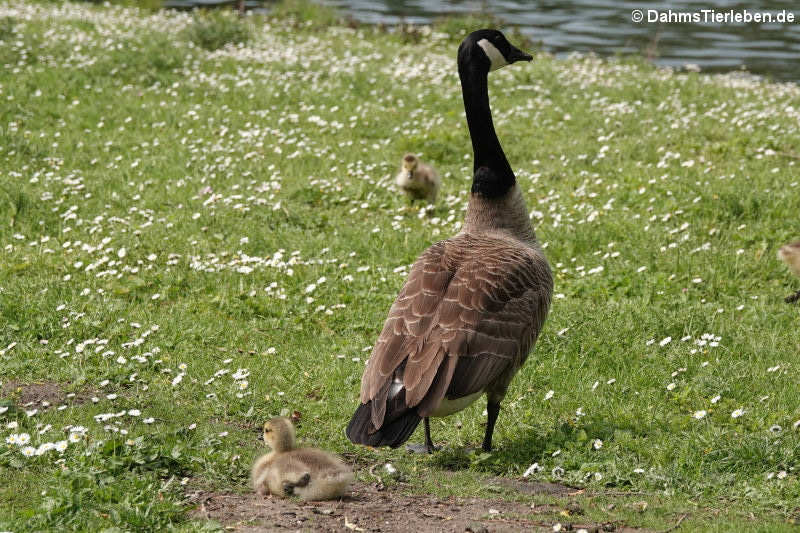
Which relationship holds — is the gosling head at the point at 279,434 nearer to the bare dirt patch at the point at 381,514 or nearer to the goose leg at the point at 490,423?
the bare dirt patch at the point at 381,514

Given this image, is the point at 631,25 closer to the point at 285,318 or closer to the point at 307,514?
the point at 285,318

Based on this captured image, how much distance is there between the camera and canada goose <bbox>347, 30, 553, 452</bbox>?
6035 millimetres

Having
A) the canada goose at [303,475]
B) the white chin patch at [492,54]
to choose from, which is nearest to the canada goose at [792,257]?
the white chin patch at [492,54]

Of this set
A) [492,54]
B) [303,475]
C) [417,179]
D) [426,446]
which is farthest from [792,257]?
[303,475]

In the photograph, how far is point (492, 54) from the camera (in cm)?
817

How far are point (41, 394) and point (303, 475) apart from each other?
3061mm

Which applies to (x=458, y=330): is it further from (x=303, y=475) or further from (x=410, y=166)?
(x=410, y=166)

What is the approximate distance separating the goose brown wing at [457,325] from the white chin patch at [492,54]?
1908 millimetres

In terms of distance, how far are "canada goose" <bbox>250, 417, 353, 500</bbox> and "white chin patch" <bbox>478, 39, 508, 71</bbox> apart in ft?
12.5

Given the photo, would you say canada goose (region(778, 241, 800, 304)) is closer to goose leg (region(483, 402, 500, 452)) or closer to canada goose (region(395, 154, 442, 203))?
goose leg (region(483, 402, 500, 452))

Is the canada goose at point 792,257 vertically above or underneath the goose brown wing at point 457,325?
underneath

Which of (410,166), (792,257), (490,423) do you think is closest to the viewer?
(490,423)

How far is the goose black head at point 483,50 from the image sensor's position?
8.11m

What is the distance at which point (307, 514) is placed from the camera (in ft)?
18.4
